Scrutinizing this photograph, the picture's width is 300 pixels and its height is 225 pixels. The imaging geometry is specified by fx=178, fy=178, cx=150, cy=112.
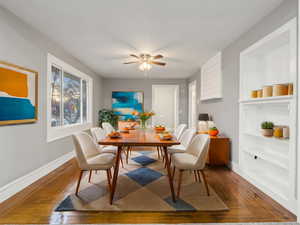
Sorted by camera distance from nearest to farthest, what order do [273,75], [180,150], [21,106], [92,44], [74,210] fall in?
[74,210] → [21,106] → [273,75] → [180,150] → [92,44]

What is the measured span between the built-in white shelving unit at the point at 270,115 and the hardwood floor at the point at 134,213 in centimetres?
24

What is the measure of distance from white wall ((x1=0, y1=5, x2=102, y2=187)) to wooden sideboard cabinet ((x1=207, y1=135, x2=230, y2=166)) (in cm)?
308

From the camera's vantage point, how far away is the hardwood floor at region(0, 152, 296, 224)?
1.86 m

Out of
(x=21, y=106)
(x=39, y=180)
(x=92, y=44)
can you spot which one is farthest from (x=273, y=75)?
(x=39, y=180)

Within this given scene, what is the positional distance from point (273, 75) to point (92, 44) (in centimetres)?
325

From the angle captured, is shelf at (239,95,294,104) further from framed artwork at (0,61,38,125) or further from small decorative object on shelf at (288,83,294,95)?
framed artwork at (0,61,38,125)

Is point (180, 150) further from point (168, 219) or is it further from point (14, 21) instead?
point (14, 21)

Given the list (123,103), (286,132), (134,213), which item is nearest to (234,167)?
(286,132)

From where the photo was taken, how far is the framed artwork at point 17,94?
2260mm

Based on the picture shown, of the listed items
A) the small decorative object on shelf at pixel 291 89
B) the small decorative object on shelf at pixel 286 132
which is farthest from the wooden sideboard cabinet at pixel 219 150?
the small decorative object on shelf at pixel 291 89

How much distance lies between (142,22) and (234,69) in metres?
1.95

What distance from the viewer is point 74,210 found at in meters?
2.00

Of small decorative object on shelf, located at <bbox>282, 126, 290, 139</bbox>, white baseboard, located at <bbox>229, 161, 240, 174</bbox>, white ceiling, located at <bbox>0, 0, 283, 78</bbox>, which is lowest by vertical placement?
white baseboard, located at <bbox>229, 161, 240, 174</bbox>

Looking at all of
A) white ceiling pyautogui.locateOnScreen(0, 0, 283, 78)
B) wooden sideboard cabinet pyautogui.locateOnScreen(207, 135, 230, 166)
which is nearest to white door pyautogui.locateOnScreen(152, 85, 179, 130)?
white ceiling pyautogui.locateOnScreen(0, 0, 283, 78)
